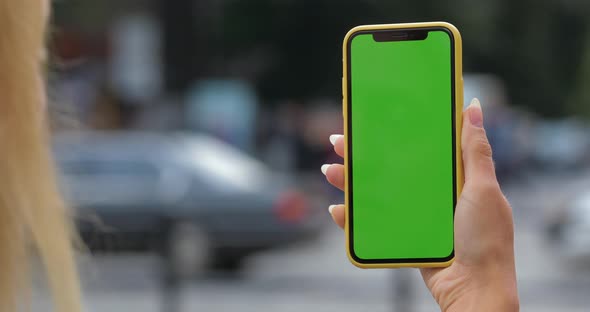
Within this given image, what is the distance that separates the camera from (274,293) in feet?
32.3

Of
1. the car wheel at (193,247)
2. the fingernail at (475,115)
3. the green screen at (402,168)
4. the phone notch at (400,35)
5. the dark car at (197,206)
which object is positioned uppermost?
the phone notch at (400,35)

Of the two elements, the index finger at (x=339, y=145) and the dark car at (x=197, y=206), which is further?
the dark car at (x=197, y=206)

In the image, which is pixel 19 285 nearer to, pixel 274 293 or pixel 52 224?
pixel 52 224

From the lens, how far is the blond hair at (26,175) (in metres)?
1.53

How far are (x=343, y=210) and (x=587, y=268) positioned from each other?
33.7 feet

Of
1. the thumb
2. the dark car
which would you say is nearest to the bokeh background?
the dark car

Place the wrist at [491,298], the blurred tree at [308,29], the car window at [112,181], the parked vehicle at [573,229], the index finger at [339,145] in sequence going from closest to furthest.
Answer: the wrist at [491,298] < the index finger at [339,145] < the parked vehicle at [573,229] < the car window at [112,181] < the blurred tree at [308,29]

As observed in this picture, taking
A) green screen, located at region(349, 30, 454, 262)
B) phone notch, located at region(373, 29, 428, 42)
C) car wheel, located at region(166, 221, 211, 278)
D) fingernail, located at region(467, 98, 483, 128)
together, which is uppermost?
phone notch, located at region(373, 29, 428, 42)

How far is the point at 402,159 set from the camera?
1.32m

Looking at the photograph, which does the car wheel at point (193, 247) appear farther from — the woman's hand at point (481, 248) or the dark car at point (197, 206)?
the woman's hand at point (481, 248)

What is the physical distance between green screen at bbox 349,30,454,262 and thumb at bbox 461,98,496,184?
0.15 feet

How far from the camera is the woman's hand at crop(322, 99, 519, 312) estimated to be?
3.84ft

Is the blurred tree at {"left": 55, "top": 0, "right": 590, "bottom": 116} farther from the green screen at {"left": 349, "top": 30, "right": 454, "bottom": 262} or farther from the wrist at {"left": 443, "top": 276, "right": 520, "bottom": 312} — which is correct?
the wrist at {"left": 443, "top": 276, "right": 520, "bottom": 312}

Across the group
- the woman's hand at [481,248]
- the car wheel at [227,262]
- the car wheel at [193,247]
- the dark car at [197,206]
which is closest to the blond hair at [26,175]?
the woman's hand at [481,248]
